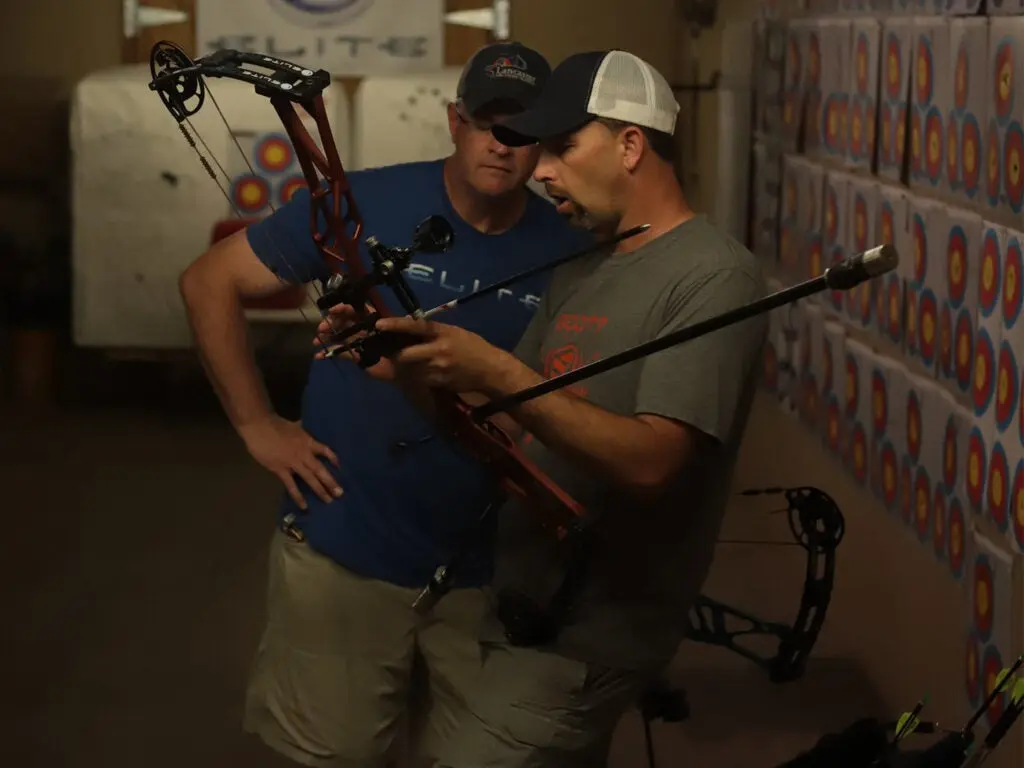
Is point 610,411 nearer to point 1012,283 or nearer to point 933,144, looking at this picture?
point 1012,283

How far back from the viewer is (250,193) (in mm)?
3920

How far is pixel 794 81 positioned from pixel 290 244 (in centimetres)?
195

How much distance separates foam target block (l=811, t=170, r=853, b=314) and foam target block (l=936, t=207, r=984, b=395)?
25.8 inches

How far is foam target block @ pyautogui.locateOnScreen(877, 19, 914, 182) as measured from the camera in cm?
239

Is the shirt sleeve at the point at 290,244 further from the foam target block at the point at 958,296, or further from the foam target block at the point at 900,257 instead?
the foam target block at the point at 900,257

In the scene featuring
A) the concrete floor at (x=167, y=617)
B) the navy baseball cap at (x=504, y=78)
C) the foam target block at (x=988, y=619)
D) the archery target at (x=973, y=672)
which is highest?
the navy baseball cap at (x=504, y=78)

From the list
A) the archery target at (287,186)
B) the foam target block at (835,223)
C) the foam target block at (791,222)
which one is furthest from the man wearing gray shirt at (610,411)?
the archery target at (287,186)

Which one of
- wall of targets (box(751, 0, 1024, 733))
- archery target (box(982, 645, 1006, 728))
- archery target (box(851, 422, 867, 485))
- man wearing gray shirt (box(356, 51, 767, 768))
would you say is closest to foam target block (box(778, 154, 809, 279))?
wall of targets (box(751, 0, 1024, 733))

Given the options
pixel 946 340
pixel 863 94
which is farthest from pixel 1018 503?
pixel 863 94

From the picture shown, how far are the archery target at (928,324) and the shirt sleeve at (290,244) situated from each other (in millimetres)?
957

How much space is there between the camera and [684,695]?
7.83ft

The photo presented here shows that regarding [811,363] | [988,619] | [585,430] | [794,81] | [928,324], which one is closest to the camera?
[585,430]

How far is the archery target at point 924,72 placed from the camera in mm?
2230

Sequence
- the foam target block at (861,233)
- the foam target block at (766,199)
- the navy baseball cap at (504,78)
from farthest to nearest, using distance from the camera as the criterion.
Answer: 1. the foam target block at (766,199)
2. the foam target block at (861,233)
3. the navy baseball cap at (504,78)
